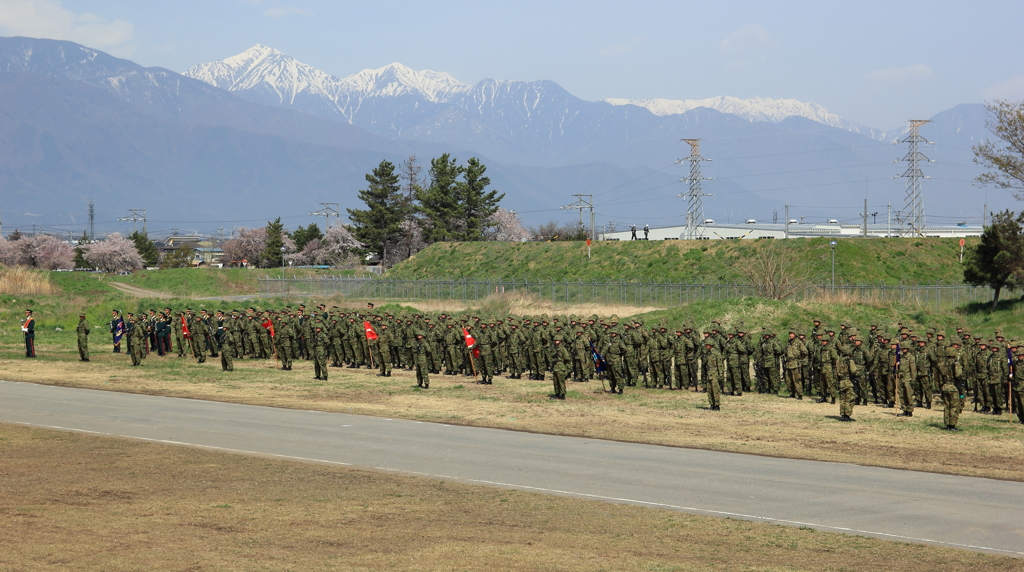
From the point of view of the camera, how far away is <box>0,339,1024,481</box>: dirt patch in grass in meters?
17.8

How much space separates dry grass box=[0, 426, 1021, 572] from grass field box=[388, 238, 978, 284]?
43.1 m

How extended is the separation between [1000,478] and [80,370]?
1112 inches

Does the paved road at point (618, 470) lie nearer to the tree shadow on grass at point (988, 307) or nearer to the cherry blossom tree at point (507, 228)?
the tree shadow on grass at point (988, 307)

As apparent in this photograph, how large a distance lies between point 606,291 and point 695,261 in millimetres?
9842

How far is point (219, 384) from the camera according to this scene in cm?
2828

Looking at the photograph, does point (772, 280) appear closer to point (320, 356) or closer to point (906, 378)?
point (906, 378)

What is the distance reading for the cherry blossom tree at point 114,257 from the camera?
118m

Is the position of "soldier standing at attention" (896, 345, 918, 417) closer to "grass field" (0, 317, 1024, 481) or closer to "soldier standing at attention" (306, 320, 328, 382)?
"grass field" (0, 317, 1024, 481)

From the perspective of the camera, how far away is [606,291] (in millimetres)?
54750

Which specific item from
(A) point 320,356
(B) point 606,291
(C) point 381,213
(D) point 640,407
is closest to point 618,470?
(D) point 640,407

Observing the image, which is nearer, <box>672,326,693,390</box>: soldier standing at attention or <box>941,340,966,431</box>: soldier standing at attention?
<box>941,340,966,431</box>: soldier standing at attention

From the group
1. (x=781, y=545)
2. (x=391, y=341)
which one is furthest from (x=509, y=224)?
(x=781, y=545)

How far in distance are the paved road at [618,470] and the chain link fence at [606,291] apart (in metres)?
28.4

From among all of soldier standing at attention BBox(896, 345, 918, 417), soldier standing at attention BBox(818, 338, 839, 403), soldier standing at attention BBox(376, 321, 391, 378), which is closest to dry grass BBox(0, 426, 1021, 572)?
soldier standing at attention BBox(896, 345, 918, 417)
